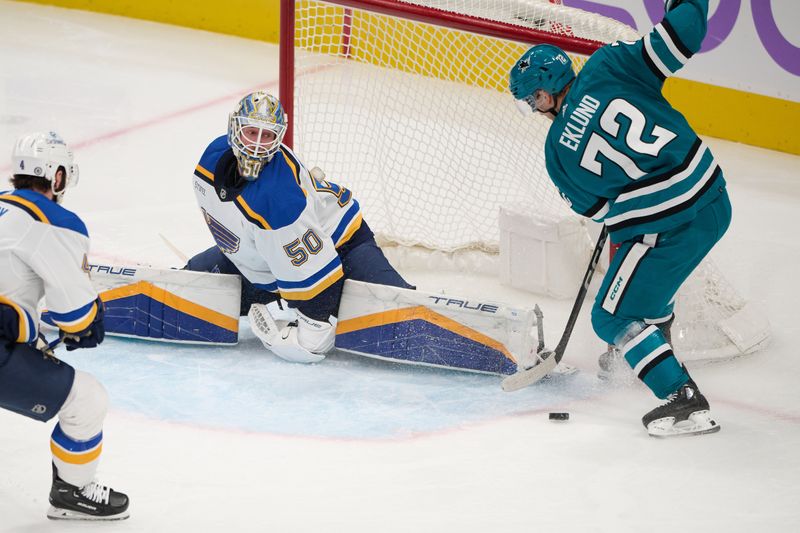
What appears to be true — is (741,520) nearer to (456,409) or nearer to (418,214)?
(456,409)

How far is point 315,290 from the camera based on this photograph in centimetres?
359

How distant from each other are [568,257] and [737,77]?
88.7 inches

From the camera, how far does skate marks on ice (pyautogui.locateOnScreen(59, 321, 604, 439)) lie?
10.8 ft

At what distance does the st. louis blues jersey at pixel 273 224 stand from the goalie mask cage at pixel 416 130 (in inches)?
32.2

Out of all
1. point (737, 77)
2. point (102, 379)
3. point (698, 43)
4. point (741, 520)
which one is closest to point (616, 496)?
point (741, 520)

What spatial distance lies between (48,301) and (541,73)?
5.02 ft

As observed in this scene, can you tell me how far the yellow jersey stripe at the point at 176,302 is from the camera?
12.2 feet

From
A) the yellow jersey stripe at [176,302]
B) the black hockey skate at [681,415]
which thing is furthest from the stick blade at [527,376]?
the yellow jersey stripe at [176,302]

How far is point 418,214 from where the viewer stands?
4.71 m

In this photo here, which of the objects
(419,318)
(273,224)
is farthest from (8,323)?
(419,318)

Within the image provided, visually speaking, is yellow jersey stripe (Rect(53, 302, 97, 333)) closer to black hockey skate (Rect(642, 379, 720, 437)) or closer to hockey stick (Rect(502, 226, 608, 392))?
hockey stick (Rect(502, 226, 608, 392))

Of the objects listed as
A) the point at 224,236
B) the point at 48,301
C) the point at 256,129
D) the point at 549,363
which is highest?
the point at 256,129

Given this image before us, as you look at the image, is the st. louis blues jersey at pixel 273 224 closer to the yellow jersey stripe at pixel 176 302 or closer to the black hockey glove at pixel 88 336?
the yellow jersey stripe at pixel 176 302

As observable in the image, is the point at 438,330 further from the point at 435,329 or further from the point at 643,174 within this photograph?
the point at 643,174
